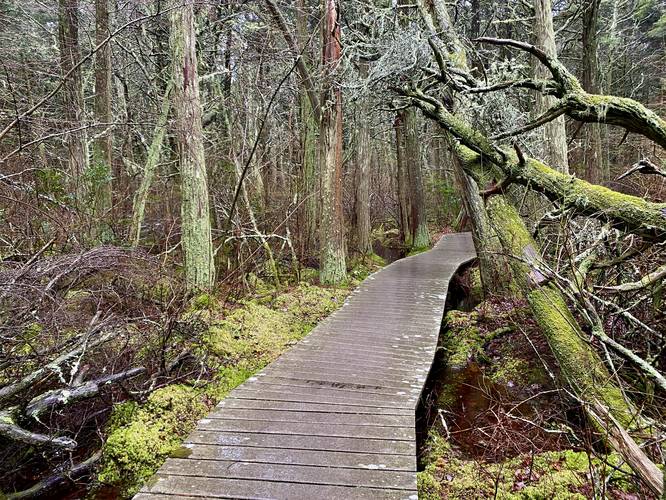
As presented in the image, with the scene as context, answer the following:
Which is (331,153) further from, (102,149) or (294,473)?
(294,473)

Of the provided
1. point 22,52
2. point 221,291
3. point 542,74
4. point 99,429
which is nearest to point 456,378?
point 221,291

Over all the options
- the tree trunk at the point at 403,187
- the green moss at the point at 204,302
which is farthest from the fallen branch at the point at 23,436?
the tree trunk at the point at 403,187

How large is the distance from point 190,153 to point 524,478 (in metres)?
6.44

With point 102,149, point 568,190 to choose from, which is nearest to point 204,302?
point 568,190

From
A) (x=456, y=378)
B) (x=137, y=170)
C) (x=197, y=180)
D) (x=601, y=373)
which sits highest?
(x=137, y=170)

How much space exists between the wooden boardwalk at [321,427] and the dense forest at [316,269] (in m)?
0.48

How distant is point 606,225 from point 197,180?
5895mm

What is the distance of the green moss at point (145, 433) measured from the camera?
3.83m

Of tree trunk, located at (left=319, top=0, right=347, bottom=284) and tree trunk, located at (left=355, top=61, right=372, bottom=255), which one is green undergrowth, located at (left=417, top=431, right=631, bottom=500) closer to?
tree trunk, located at (left=319, top=0, right=347, bottom=284)

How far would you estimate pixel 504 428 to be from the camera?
3.44 m

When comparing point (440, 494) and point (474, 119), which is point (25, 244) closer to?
point (440, 494)

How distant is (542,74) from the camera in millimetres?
11117

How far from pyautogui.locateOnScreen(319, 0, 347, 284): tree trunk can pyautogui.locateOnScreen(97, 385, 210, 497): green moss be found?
17.4 feet

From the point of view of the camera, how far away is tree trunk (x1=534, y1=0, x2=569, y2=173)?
9258mm
